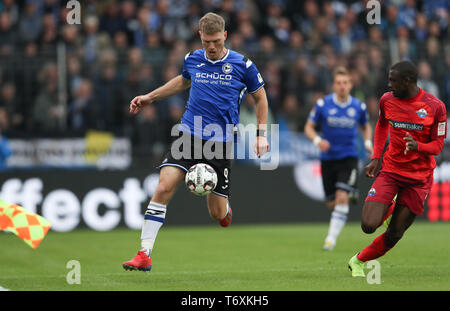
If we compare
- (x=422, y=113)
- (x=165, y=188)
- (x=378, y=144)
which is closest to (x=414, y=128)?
(x=422, y=113)

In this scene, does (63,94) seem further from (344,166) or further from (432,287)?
(432,287)

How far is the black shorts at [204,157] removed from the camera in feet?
28.8

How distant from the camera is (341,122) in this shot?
42.3ft

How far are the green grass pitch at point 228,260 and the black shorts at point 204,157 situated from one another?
3.61 ft

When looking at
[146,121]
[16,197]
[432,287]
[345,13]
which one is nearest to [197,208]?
[146,121]

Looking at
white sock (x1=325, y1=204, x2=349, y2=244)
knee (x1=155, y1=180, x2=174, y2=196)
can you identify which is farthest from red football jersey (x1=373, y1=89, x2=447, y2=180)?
white sock (x1=325, y1=204, x2=349, y2=244)

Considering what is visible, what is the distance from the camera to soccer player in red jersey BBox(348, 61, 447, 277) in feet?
26.9

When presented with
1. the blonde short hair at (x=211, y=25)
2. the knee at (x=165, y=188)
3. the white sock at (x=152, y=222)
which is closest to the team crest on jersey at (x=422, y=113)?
the blonde short hair at (x=211, y=25)

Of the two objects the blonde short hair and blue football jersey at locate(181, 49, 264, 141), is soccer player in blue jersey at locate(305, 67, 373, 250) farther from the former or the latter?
the blonde short hair

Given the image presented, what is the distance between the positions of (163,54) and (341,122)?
5704mm

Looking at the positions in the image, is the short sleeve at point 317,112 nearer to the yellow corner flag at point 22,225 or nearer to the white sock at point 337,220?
the white sock at point 337,220

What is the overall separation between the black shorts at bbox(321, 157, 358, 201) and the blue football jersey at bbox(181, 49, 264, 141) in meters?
4.14

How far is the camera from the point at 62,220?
15500mm

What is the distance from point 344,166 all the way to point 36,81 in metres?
7.16
